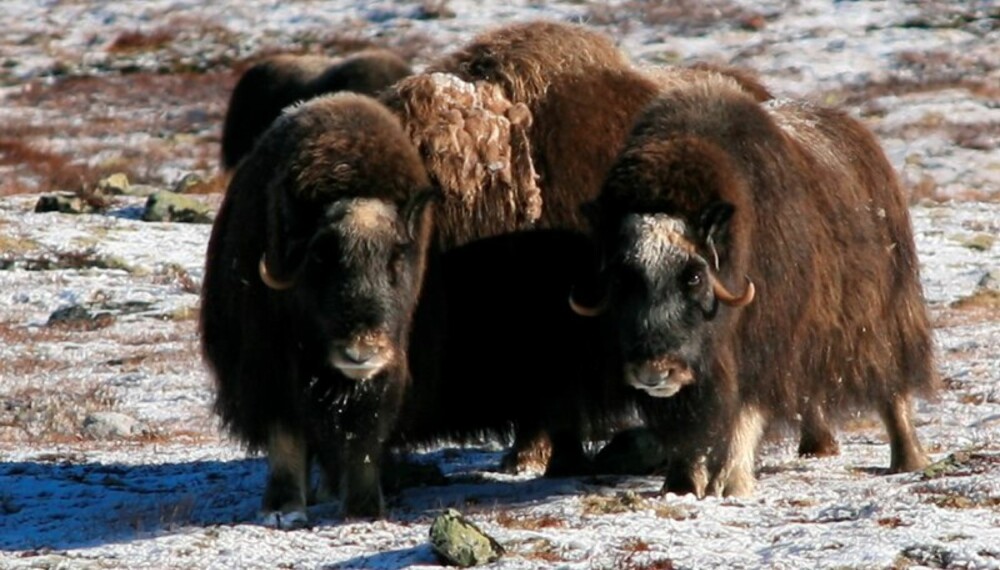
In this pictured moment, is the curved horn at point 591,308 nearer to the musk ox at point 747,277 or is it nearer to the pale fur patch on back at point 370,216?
the musk ox at point 747,277

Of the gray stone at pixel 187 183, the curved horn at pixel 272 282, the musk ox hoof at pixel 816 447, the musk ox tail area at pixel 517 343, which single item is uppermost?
the curved horn at pixel 272 282

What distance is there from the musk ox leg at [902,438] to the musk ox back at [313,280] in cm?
211

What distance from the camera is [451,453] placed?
7910 mm

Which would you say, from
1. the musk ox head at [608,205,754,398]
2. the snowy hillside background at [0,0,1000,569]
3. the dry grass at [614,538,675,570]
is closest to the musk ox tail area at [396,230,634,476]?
the snowy hillside background at [0,0,1000,569]

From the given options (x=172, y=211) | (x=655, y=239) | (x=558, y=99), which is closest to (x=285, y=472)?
(x=655, y=239)

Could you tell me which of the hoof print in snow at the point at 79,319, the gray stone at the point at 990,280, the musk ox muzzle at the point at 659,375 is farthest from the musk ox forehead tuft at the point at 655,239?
the gray stone at the point at 990,280

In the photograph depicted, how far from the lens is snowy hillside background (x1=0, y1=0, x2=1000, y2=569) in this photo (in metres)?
5.35

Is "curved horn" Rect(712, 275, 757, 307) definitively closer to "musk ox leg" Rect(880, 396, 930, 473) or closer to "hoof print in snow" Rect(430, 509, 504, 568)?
"hoof print in snow" Rect(430, 509, 504, 568)

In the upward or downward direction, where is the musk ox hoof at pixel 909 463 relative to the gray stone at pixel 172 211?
upward

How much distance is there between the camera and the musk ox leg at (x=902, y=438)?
6961 millimetres

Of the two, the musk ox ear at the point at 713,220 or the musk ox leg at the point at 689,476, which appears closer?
the musk ox ear at the point at 713,220

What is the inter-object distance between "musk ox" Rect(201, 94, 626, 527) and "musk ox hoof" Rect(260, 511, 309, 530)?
1 centimetres

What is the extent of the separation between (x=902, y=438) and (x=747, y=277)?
4.46ft

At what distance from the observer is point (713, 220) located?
5770 mm
